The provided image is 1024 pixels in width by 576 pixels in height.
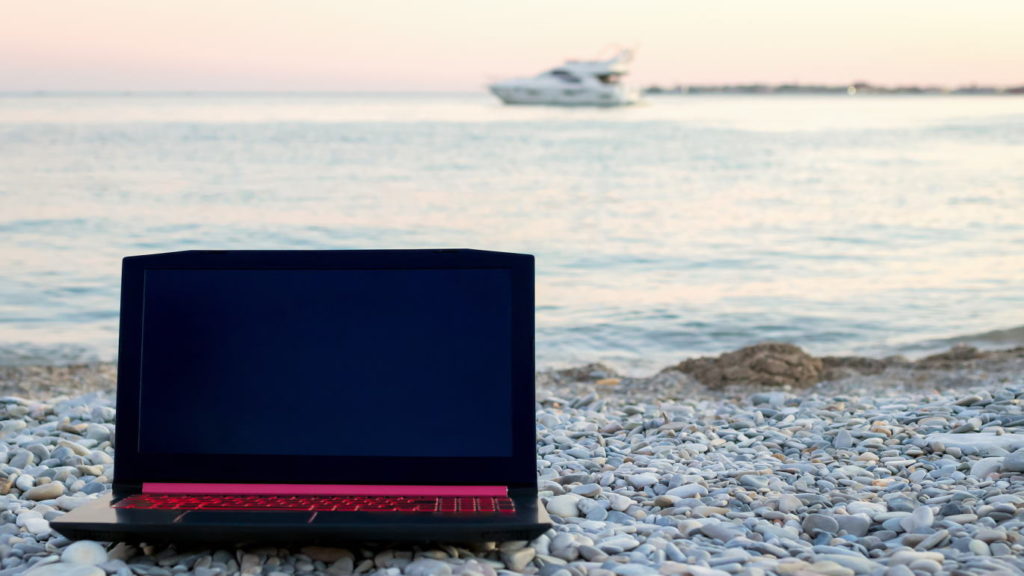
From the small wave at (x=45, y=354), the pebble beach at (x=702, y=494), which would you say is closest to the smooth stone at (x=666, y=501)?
the pebble beach at (x=702, y=494)

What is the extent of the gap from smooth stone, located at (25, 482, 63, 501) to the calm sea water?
6124mm

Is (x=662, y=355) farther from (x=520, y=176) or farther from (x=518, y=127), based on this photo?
(x=518, y=127)

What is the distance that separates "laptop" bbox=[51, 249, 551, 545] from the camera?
2830mm

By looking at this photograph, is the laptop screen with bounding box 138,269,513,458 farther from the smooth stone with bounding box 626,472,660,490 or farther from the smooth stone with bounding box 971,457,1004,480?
the smooth stone with bounding box 971,457,1004,480

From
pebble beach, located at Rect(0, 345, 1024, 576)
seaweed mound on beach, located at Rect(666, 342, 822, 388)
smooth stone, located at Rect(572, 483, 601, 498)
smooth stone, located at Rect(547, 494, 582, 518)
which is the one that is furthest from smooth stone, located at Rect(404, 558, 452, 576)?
seaweed mound on beach, located at Rect(666, 342, 822, 388)

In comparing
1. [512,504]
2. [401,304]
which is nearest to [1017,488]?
[512,504]

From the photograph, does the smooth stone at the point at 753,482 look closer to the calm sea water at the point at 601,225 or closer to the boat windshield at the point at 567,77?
the calm sea water at the point at 601,225

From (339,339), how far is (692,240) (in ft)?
48.6

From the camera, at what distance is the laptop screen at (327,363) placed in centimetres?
285

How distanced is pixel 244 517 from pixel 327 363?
1.62 feet

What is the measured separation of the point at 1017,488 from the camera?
344 cm

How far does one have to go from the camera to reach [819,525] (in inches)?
124

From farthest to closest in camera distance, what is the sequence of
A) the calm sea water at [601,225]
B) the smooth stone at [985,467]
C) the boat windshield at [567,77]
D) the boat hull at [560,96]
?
1. the boat hull at [560,96]
2. the boat windshield at [567,77]
3. the calm sea water at [601,225]
4. the smooth stone at [985,467]

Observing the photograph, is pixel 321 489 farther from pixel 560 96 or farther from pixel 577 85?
pixel 560 96
